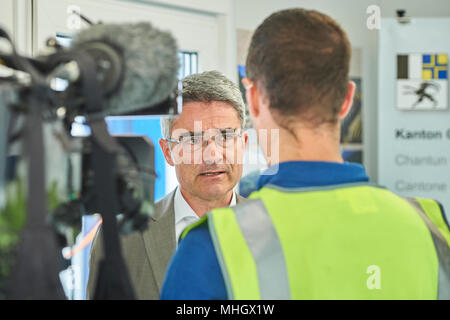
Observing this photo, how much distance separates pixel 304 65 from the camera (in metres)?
0.82

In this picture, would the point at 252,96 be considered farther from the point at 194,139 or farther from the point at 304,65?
the point at 194,139

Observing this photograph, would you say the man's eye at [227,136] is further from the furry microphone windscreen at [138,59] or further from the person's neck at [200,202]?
the furry microphone windscreen at [138,59]

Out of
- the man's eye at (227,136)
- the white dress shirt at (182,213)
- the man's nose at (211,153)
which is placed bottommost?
the white dress shirt at (182,213)

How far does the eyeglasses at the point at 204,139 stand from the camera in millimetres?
1595

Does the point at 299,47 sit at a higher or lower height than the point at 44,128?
higher

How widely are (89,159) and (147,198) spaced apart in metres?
0.09

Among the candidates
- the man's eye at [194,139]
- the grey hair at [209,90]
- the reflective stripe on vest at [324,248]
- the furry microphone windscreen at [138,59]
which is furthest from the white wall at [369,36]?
the furry microphone windscreen at [138,59]

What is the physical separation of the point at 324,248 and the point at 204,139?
34.2 inches

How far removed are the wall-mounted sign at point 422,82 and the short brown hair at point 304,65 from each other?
3200 mm

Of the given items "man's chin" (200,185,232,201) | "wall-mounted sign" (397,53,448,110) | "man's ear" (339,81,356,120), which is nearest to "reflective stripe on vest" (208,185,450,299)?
"man's ear" (339,81,356,120)

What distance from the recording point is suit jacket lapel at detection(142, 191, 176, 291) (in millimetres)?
1432
